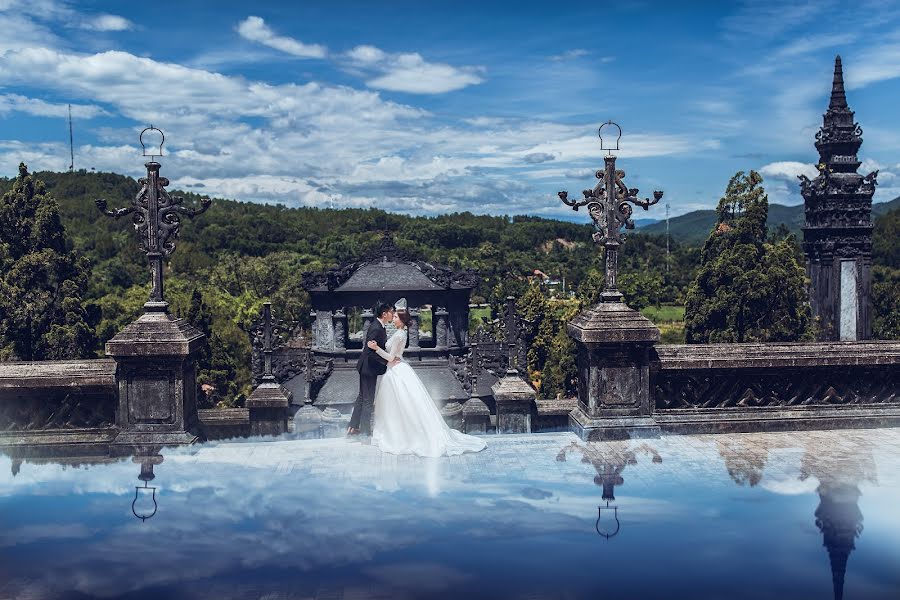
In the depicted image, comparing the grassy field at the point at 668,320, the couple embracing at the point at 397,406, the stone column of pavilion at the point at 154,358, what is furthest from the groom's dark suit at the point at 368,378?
the grassy field at the point at 668,320

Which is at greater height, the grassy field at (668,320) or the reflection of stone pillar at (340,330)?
the reflection of stone pillar at (340,330)

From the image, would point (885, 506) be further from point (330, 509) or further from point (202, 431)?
point (202, 431)

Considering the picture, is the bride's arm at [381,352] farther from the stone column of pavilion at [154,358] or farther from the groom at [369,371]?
the stone column of pavilion at [154,358]

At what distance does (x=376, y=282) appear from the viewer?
3244 cm

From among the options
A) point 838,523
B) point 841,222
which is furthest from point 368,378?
point 841,222

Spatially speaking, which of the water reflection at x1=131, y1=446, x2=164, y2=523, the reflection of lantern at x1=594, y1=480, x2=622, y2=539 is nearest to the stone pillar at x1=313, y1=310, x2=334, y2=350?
the water reflection at x1=131, y1=446, x2=164, y2=523

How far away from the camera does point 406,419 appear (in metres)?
8.65

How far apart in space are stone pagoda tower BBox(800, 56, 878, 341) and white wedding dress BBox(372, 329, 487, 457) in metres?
25.3

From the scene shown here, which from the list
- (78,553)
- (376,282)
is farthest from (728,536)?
(376,282)

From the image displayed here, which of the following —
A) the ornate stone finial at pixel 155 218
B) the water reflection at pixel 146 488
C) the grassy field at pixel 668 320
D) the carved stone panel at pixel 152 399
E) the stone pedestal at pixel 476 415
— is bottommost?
the grassy field at pixel 668 320

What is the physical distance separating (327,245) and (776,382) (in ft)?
282

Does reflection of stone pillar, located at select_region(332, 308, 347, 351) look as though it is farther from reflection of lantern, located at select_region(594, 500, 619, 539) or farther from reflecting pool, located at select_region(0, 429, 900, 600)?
reflection of lantern, located at select_region(594, 500, 619, 539)

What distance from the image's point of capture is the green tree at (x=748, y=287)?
33.4 m

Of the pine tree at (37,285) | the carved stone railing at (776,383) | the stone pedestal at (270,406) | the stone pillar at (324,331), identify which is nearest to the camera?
the carved stone railing at (776,383)
